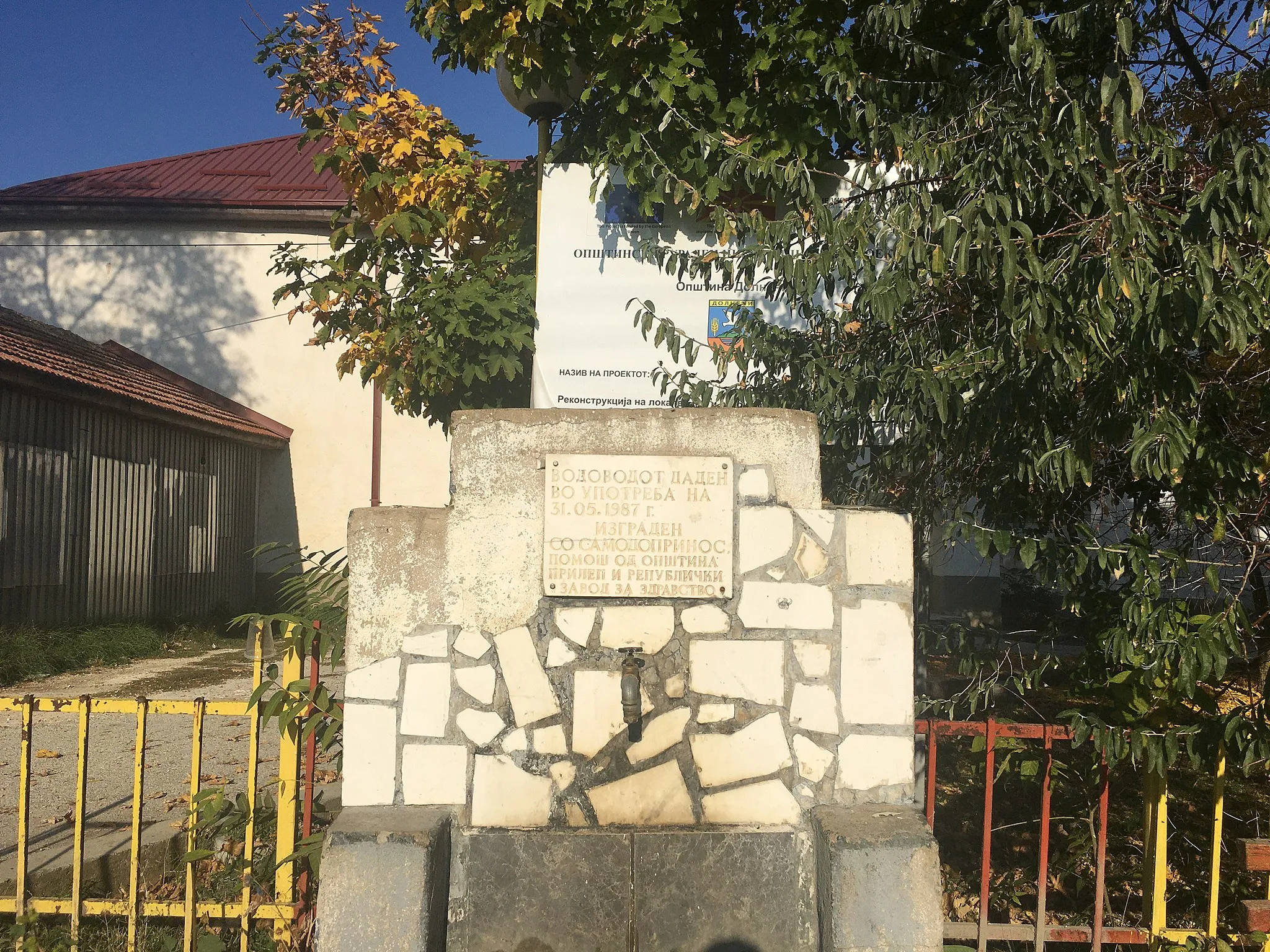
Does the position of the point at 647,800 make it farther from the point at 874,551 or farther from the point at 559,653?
the point at 874,551

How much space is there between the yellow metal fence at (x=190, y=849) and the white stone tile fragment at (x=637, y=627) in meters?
1.18

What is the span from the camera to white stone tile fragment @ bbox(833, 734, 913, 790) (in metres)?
3.80

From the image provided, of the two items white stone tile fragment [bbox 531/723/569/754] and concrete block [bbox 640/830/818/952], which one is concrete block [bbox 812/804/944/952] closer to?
concrete block [bbox 640/830/818/952]

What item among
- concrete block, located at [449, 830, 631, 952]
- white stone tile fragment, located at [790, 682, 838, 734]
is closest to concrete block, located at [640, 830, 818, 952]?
concrete block, located at [449, 830, 631, 952]

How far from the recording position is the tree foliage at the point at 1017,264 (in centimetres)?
315

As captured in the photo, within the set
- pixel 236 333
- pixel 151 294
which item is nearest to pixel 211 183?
pixel 151 294

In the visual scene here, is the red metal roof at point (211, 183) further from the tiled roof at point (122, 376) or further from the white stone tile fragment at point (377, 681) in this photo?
the white stone tile fragment at point (377, 681)

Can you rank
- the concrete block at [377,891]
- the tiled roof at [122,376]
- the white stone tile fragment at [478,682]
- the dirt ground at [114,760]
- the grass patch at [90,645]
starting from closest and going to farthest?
the concrete block at [377,891]
the white stone tile fragment at [478,682]
the dirt ground at [114,760]
the grass patch at [90,645]
the tiled roof at [122,376]

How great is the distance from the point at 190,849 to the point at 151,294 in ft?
48.2

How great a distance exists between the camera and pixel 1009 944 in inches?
160

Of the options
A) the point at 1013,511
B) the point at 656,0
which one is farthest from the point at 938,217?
the point at 656,0

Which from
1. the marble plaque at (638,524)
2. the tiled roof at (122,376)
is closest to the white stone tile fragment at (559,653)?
the marble plaque at (638,524)

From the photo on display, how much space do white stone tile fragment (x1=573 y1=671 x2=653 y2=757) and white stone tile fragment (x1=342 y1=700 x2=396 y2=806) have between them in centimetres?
66

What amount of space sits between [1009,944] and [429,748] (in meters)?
2.38
